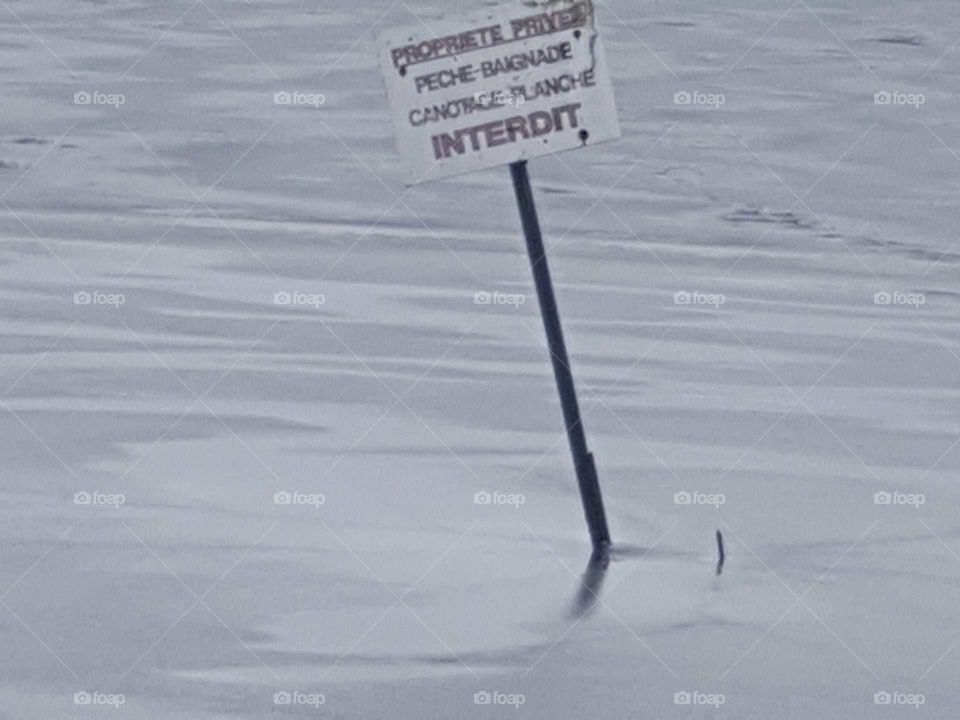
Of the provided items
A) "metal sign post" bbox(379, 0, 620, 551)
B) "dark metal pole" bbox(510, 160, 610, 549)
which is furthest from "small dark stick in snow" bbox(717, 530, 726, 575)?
"metal sign post" bbox(379, 0, 620, 551)

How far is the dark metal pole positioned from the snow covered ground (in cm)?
13

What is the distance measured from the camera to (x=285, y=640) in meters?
5.50

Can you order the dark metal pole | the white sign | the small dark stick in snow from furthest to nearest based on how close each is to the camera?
the small dark stick in snow
the dark metal pole
the white sign

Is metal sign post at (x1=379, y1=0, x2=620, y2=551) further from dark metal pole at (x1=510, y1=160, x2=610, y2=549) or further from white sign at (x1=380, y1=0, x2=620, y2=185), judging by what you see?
dark metal pole at (x1=510, y1=160, x2=610, y2=549)

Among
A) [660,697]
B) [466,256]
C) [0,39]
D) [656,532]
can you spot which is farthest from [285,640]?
[0,39]

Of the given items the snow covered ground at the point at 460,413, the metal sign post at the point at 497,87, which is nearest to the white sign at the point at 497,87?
the metal sign post at the point at 497,87

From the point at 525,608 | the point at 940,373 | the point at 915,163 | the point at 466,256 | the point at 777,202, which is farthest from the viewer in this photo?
the point at 915,163

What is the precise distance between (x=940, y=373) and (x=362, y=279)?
2675 mm

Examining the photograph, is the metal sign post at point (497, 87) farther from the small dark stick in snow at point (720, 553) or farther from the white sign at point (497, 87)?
the small dark stick in snow at point (720, 553)

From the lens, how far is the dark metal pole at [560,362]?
606 centimetres

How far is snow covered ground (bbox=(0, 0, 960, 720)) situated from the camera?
5.45 m

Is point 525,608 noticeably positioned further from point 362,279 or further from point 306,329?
point 362,279

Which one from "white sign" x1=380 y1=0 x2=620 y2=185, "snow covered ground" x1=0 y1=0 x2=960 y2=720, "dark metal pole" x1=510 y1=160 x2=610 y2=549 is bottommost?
"snow covered ground" x1=0 y1=0 x2=960 y2=720

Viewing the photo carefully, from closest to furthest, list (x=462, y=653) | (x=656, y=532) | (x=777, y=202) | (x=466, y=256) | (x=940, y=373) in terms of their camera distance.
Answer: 1. (x=462, y=653)
2. (x=656, y=532)
3. (x=940, y=373)
4. (x=466, y=256)
5. (x=777, y=202)
